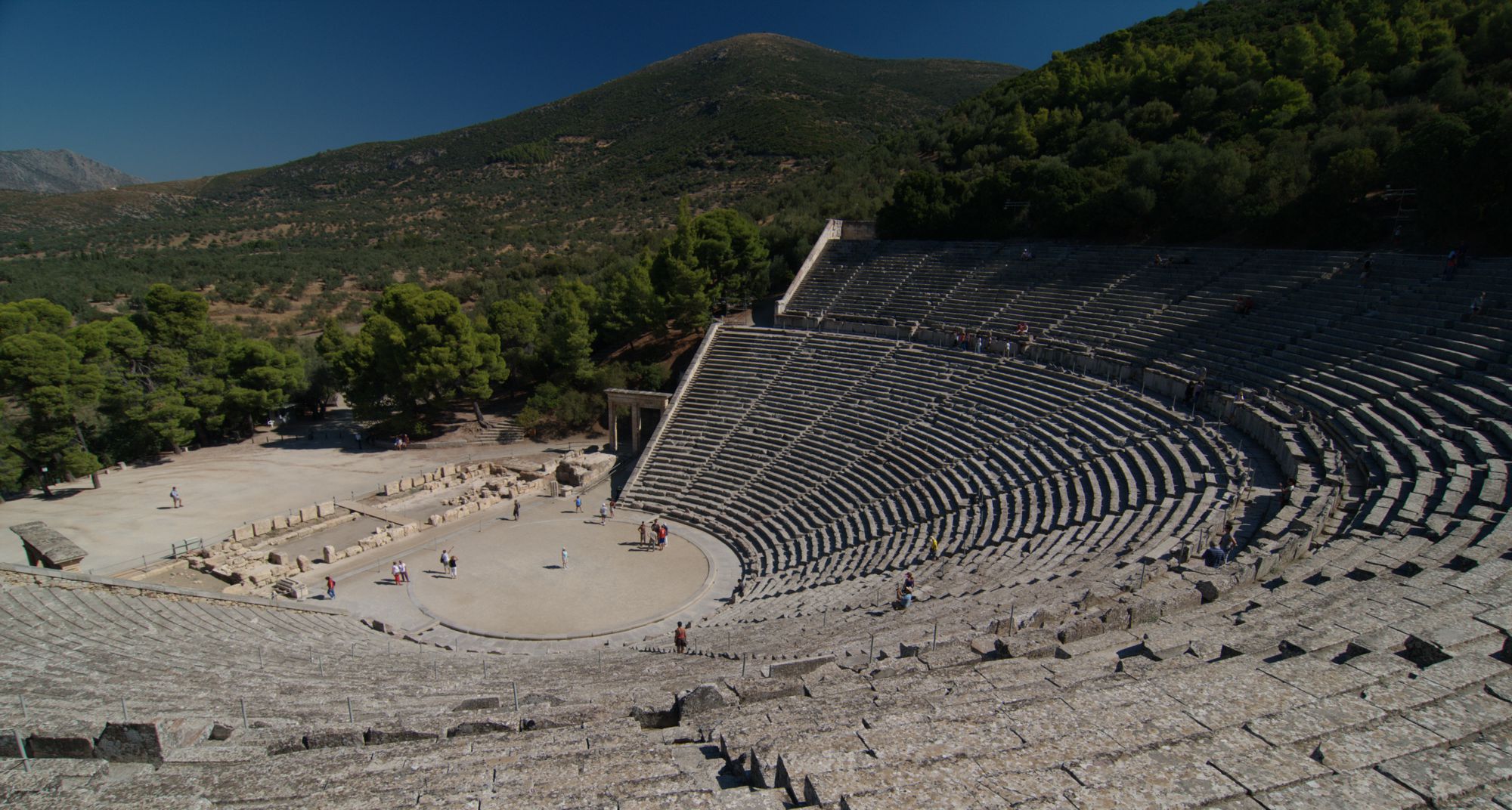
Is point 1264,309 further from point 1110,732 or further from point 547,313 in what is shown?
point 547,313

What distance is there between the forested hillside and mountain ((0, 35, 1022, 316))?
25.8m

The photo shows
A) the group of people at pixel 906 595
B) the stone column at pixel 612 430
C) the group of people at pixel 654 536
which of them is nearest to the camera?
the group of people at pixel 906 595

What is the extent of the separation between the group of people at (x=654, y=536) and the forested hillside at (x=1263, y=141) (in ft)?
70.4

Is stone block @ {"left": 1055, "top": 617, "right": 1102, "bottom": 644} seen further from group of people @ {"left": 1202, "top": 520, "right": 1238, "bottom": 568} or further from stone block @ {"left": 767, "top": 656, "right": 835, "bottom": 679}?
group of people @ {"left": 1202, "top": 520, "right": 1238, "bottom": 568}

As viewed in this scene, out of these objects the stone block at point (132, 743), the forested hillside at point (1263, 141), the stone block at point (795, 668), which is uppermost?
the forested hillside at point (1263, 141)

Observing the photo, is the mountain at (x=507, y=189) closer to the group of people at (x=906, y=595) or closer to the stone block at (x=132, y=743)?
the group of people at (x=906, y=595)

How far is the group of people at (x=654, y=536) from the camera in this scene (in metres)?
20.1

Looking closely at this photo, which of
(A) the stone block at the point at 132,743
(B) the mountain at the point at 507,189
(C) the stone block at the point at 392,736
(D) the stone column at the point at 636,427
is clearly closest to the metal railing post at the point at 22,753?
(A) the stone block at the point at 132,743

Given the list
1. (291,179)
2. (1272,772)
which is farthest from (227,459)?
(291,179)

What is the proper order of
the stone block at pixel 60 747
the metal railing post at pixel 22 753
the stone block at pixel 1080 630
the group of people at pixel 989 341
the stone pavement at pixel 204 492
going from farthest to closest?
the group of people at pixel 989 341, the stone pavement at pixel 204 492, the stone block at pixel 1080 630, the stone block at pixel 60 747, the metal railing post at pixel 22 753

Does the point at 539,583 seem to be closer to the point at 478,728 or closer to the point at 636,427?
the point at 636,427

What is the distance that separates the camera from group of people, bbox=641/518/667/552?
65.9 feet

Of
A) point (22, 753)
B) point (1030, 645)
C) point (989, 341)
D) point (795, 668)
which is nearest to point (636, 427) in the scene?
point (989, 341)

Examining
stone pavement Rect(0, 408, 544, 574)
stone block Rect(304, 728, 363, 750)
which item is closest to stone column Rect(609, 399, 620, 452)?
stone pavement Rect(0, 408, 544, 574)
